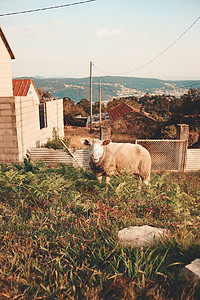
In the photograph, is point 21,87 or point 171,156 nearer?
point 171,156

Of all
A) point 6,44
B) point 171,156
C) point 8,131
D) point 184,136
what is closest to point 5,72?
point 6,44

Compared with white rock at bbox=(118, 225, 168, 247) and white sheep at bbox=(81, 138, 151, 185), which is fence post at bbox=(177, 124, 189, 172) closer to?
white sheep at bbox=(81, 138, 151, 185)

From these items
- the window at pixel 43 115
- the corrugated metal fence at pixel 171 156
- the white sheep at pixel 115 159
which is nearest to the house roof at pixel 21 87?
the window at pixel 43 115

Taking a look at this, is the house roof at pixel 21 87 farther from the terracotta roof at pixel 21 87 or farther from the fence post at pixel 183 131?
the fence post at pixel 183 131

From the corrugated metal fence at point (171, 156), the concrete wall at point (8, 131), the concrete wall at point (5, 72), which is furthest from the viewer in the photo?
the concrete wall at point (5, 72)

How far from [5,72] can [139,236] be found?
16.7 meters

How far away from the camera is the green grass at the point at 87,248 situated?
79.0 inches

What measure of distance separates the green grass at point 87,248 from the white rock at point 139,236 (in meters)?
0.08

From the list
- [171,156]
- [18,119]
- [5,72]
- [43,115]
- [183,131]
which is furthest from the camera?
[5,72]

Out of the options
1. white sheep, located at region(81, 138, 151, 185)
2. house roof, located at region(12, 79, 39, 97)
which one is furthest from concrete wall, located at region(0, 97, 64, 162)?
house roof, located at region(12, 79, 39, 97)

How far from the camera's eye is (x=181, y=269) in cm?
218

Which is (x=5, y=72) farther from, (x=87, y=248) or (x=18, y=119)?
(x=87, y=248)

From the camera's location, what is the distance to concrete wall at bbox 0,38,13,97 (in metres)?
15.7

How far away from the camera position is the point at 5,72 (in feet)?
53.2
